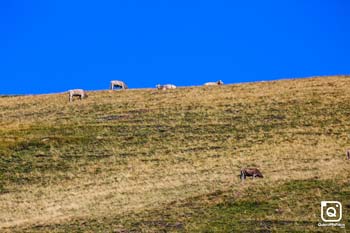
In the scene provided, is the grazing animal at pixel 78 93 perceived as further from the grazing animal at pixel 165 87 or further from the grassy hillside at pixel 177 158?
the grazing animal at pixel 165 87

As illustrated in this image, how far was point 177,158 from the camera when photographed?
158ft

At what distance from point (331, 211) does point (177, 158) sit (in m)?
18.1

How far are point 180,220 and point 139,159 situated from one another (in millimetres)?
17278

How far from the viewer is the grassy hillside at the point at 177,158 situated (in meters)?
32.8

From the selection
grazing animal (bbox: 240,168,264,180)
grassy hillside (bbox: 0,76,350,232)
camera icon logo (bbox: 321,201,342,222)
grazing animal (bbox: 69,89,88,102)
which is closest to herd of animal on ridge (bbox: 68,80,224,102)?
grazing animal (bbox: 69,89,88,102)

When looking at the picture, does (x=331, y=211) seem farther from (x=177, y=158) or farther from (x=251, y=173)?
(x=177, y=158)

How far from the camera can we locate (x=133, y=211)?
34.3 meters

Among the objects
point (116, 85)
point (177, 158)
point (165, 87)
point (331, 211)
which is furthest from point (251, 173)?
point (116, 85)

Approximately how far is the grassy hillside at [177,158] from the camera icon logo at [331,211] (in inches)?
13.4

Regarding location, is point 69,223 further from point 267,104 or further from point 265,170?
point 267,104

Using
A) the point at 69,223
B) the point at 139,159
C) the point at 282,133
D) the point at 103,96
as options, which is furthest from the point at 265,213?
the point at 103,96

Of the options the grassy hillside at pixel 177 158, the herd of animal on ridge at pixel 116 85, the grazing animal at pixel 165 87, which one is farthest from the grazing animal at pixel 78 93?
the grazing animal at pixel 165 87

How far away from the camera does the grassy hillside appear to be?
3284 cm

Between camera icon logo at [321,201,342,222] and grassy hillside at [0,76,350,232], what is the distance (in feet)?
1.11
